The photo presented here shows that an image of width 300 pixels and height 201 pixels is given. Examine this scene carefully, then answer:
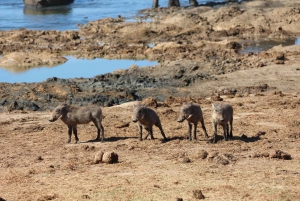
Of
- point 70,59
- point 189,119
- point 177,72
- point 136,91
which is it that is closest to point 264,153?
point 189,119

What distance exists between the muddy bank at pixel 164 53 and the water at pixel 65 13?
4.17m

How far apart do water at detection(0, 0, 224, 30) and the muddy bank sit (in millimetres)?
4169

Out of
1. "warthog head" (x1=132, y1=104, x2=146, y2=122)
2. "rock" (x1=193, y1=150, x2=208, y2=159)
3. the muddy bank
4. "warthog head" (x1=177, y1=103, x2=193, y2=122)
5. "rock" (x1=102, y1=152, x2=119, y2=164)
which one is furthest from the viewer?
the muddy bank

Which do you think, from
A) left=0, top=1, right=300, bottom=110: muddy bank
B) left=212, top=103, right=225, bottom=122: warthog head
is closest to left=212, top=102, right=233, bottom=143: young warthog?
left=212, top=103, right=225, bottom=122: warthog head

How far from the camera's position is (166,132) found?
1331cm

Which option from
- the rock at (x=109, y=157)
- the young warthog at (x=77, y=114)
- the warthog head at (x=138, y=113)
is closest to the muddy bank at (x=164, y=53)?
the young warthog at (x=77, y=114)

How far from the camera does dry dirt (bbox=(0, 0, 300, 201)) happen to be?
9.09m

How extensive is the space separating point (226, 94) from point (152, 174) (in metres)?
9.31

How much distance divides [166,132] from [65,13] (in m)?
40.3

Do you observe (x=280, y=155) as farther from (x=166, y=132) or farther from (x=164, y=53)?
(x=164, y=53)

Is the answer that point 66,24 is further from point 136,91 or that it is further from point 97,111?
point 97,111

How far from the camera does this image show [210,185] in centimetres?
902

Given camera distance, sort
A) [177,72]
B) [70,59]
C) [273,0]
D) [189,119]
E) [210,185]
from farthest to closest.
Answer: [273,0], [70,59], [177,72], [189,119], [210,185]

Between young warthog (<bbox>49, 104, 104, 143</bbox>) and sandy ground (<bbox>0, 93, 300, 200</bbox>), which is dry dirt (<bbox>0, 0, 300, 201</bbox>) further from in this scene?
young warthog (<bbox>49, 104, 104, 143</bbox>)
